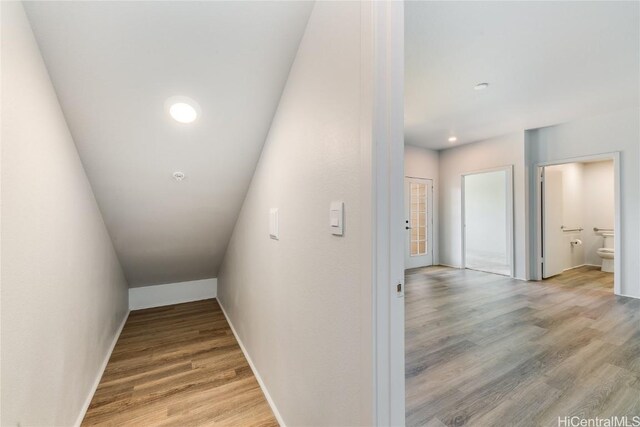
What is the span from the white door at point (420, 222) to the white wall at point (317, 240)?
400 cm

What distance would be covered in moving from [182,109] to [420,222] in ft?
15.9

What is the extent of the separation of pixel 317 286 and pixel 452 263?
16.2 feet

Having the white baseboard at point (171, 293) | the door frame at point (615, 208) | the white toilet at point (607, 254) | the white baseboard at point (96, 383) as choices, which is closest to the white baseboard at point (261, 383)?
the white baseboard at point (96, 383)

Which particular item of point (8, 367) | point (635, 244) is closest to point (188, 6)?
point (8, 367)

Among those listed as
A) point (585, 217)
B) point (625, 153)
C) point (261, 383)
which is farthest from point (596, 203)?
point (261, 383)

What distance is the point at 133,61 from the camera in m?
1.18

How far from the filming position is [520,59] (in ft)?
7.23

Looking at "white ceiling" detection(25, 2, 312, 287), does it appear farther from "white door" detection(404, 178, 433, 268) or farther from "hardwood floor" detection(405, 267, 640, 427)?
"white door" detection(404, 178, 433, 268)

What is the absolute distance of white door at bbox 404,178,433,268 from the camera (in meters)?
5.11

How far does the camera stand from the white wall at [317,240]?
86cm

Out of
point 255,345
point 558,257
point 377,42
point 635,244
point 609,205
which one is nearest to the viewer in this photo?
point 377,42

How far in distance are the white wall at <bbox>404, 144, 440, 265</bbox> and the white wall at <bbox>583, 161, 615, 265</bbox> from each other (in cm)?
296

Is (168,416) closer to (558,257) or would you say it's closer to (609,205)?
(558,257)

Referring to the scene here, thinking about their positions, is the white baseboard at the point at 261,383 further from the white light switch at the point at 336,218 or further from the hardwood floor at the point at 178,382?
the white light switch at the point at 336,218
